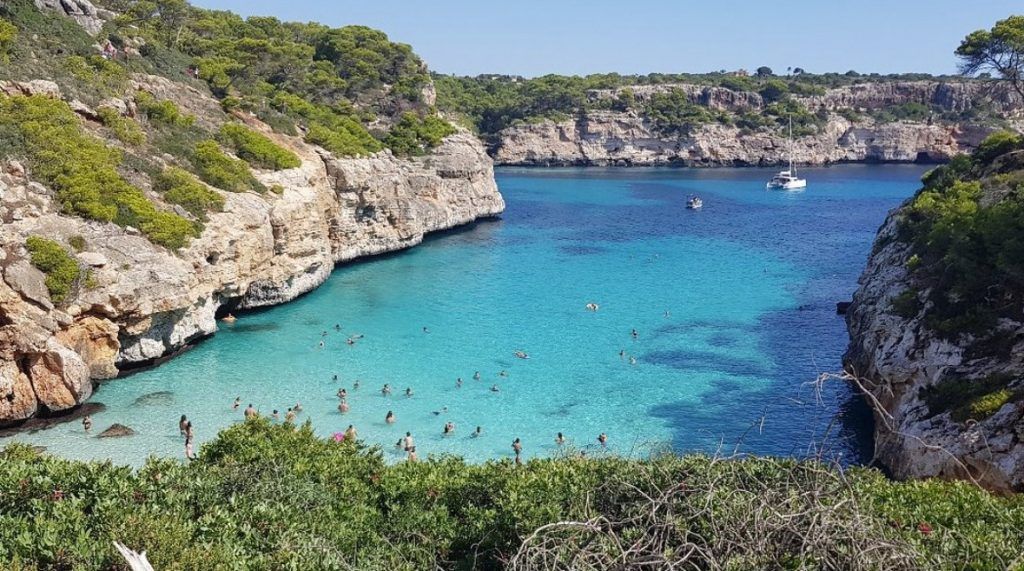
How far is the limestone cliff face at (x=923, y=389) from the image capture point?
47.9 feet

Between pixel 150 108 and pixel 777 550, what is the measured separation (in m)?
37.5

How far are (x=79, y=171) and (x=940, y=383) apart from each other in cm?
2962

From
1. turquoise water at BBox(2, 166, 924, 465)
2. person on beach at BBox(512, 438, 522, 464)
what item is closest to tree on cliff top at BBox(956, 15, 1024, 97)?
turquoise water at BBox(2, 166, 924, 465)

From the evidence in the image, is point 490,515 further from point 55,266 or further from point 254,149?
point 254,149

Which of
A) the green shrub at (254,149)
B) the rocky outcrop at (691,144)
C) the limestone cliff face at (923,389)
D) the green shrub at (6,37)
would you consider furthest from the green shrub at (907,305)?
the rocky outcrop at (691,144)

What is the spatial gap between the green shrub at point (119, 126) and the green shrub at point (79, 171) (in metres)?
2.26

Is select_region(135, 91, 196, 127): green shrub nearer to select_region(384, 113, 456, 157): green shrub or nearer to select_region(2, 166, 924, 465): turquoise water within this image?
select_region(2, 166, 924, 465): turquoise water

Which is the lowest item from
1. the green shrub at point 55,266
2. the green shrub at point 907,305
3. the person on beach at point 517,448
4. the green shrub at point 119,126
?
the person on beach at point 517,448

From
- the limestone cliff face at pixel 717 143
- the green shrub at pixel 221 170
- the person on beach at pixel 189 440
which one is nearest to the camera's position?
the person on beach at pixel 189 440

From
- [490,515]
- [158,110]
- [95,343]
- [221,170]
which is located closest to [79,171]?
[95,343]

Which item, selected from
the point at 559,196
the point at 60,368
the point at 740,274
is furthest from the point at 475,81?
the point at 60,368

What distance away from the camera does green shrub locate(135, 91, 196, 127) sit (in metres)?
36.2

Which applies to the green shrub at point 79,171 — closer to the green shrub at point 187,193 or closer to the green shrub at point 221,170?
the green shrub at point 187,193

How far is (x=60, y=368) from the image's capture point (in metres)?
22.1
